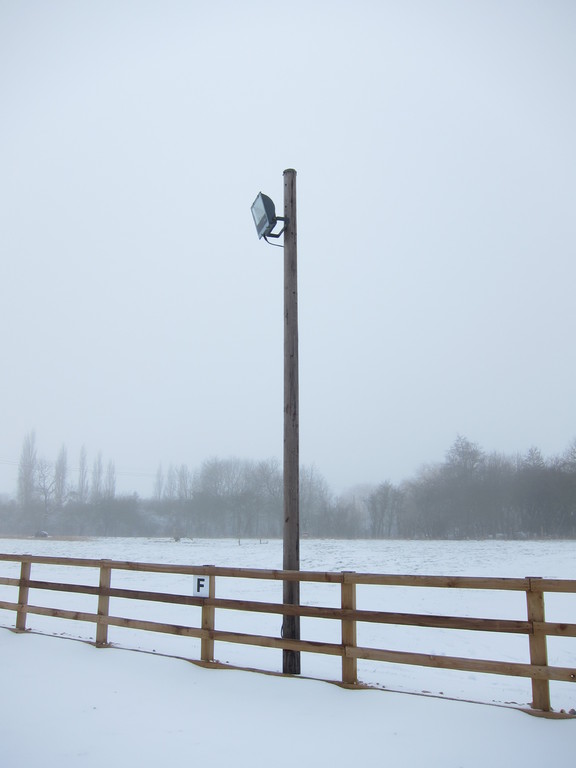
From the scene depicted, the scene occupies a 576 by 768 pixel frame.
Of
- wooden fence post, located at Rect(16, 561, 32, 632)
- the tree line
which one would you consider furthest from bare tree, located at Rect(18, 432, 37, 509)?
wooden fence post, located at Rect(16, 561, 32, 632)

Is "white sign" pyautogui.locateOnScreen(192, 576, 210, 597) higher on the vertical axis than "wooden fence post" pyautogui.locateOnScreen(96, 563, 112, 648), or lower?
higher

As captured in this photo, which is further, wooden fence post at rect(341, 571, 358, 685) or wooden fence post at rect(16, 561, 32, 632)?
wooden fence post at rect(16, 561, 32, 632)

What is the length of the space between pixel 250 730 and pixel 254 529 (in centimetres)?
8931

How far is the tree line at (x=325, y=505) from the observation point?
7369cm

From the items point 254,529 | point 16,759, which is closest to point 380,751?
point 16,759

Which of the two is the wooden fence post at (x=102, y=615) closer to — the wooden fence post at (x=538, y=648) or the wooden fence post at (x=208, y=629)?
the wooden fence post at (x=208, y=629)

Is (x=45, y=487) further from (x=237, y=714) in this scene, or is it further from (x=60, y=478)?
(x=237, y=714)

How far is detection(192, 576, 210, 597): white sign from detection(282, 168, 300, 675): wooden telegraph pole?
892mm

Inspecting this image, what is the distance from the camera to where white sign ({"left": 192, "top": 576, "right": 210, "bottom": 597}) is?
6324 millimetres

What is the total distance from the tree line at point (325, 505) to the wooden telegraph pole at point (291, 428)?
2806 inches

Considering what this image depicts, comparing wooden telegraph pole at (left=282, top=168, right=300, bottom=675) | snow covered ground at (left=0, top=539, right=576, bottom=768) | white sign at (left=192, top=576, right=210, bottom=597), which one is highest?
wooden telegraph pole at (left=282, top=168, right=300, bottom=675)

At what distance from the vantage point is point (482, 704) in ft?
16.2

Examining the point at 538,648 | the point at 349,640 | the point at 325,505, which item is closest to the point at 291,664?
the point at 349,640

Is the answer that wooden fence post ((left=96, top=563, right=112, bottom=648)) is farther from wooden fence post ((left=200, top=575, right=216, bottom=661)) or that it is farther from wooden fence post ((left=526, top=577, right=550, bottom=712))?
wooden fence post ((left=526, top=577, right=550, bottom=712))
